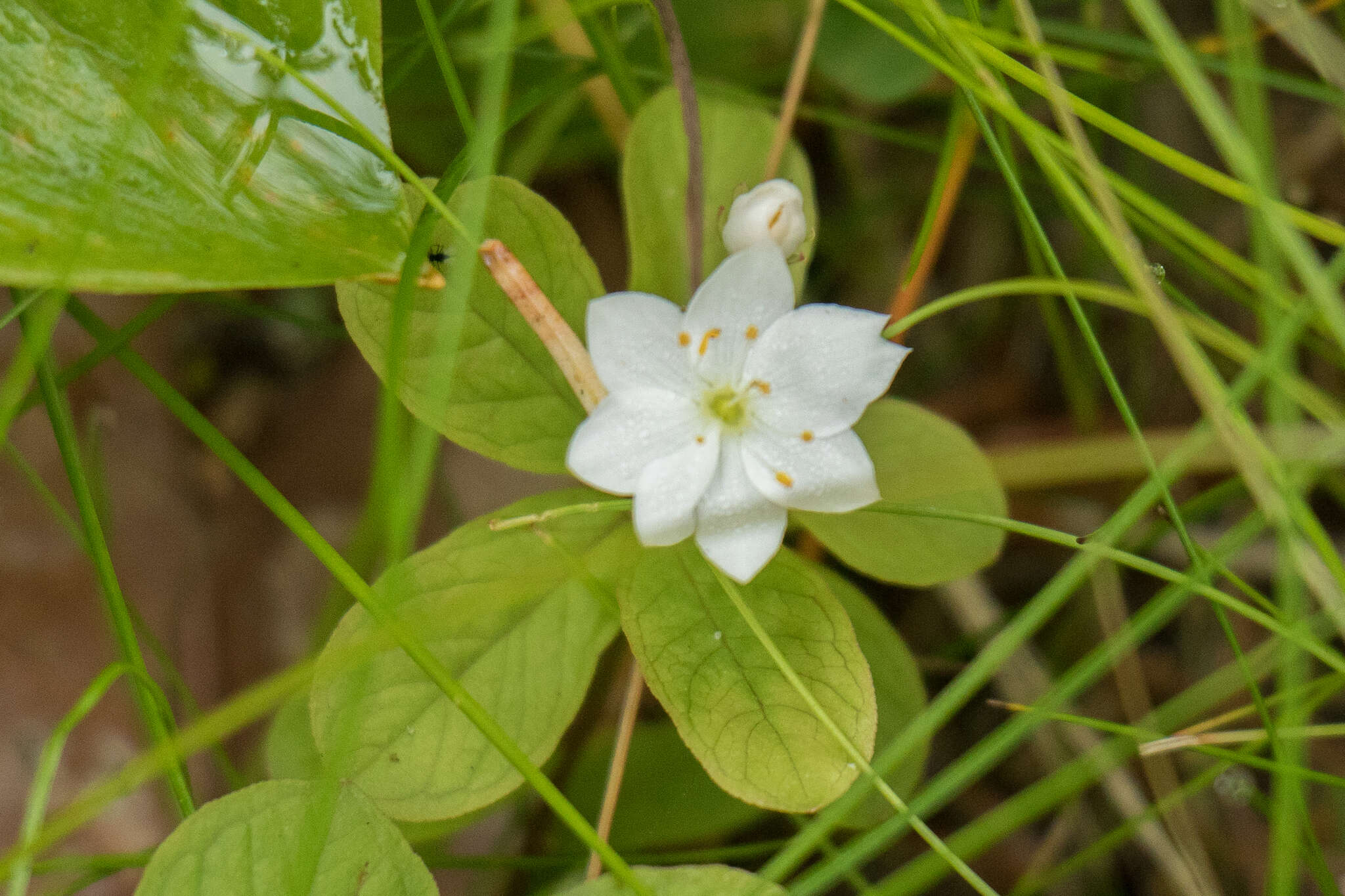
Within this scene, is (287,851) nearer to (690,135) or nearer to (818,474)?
(818,474)

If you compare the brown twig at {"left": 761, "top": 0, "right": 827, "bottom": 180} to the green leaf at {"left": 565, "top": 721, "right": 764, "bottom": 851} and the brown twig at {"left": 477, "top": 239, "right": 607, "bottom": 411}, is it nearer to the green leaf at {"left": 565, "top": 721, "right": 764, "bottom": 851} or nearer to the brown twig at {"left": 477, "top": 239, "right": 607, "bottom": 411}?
the brown twig at {"left": 477, "top": 239, "right": 607, "bottom": 411}

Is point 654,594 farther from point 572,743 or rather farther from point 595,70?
point 595,70

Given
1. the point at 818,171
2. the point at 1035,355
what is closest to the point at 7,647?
the point at 818,171

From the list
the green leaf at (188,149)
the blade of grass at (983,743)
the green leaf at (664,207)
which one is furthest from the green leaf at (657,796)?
the green leaf at (188,149)

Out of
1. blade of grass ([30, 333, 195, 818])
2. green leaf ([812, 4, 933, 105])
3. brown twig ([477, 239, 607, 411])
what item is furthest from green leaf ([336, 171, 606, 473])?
green leaf ([812, 4, 933, 105])

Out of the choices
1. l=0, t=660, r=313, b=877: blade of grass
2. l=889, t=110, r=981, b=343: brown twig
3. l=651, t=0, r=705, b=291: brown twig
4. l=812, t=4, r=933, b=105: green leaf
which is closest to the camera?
l=0, t=660, r=313, b=877: blade of grass
